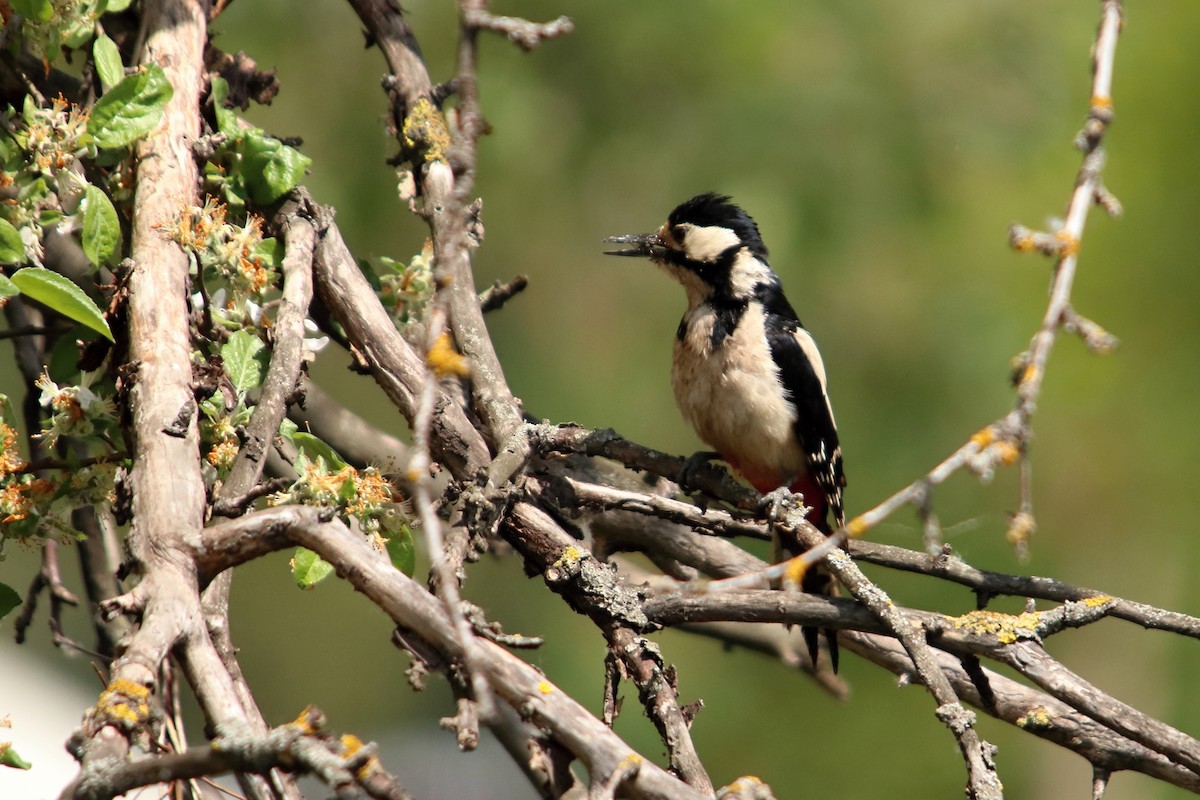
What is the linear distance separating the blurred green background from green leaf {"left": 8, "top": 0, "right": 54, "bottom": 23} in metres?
2.97

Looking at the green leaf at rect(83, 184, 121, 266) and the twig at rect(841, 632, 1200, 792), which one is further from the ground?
the green leaf at rect(83, 184, 121, 266)

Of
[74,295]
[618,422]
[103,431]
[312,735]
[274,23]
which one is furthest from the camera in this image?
[618,422]

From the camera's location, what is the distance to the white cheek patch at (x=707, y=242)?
170 inches

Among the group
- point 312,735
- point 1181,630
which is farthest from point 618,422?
point 312,735

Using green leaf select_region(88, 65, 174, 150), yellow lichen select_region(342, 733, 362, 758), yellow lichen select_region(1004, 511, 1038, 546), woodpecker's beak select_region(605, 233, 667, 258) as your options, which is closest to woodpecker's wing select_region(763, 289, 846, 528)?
woodpecker's beak select_region(605, 233, 667, 258)

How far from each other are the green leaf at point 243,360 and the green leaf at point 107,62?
630 millimetres

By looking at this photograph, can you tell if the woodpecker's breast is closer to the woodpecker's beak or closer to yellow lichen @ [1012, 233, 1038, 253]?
the woodpecker's beak

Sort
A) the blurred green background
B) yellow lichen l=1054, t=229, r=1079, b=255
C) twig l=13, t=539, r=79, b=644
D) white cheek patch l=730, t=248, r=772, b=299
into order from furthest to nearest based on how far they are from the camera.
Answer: the blurred green background → white cheek patch l=730, t=248, r=772, b=299 → twig l=13, t=539, r=79, b=644 → yellow lichen l=1054, t=229, r=1079, b=255

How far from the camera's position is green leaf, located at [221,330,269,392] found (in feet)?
7.64

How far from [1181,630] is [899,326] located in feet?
13.6

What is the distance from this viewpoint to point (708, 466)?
10.8 feet

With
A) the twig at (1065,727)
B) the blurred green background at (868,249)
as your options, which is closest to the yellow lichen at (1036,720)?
the twig at (1065,727)

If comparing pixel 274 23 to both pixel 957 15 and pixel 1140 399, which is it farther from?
pixel 1140 399

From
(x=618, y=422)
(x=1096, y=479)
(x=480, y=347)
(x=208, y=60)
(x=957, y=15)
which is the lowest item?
(x=480, y=347)
